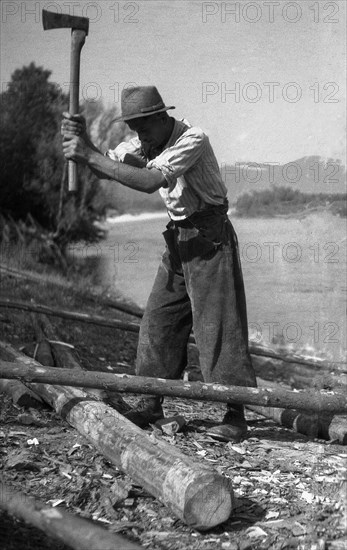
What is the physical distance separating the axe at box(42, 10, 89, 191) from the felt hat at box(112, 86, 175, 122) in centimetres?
29

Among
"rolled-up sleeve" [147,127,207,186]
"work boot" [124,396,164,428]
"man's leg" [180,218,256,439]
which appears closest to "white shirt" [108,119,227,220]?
"rolled-up sleeve" [147,127,207,186]

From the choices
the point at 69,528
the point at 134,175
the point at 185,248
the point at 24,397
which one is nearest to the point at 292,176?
the point at 185,248

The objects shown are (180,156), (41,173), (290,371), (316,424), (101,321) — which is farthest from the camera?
(41,173)

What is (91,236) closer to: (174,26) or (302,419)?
(174,26)

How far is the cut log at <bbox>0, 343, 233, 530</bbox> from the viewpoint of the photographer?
3578 millimetres

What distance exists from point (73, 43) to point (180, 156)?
997 mm

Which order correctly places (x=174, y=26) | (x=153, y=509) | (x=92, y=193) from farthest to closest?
(x=92, y=193) → (x=174, y=26) → (x=153, y=509)

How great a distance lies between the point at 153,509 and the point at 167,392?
0.91 m

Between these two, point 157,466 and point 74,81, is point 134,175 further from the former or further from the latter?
point 157,466

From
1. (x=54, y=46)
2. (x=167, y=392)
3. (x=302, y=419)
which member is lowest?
(x=302, y=419)

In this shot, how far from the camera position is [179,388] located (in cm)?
468

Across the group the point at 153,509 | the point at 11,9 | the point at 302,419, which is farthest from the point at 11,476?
the point at 11,9

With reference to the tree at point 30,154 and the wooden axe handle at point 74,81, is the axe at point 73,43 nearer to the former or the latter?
the wooden axe handle at point 74,81

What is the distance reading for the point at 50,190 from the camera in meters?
9.52
